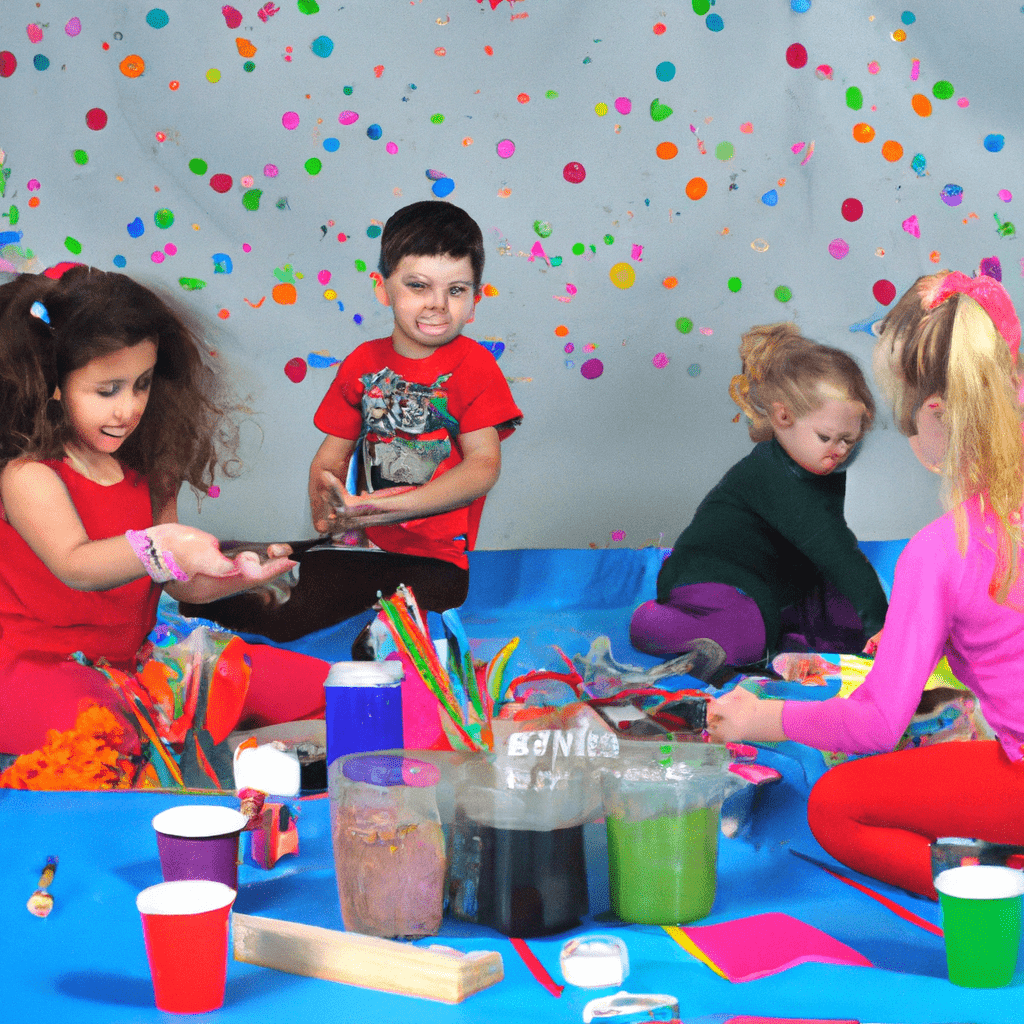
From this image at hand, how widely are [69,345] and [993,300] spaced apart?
0.95 m

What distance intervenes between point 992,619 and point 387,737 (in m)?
0.48

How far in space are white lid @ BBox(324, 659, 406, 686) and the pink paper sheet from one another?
0.30m

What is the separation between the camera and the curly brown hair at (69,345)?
130cm

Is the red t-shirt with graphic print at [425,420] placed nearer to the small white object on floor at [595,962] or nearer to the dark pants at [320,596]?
the dark pants at [320,596]

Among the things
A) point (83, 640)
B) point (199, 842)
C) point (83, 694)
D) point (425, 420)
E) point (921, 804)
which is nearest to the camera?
point (199, 842)

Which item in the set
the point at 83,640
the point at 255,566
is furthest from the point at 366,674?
the point at 83,640

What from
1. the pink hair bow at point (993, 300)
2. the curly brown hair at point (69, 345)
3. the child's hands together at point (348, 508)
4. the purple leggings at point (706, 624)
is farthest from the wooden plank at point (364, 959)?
the child's hands together at point (348, 508)

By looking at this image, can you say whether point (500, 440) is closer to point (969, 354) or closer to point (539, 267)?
point (539, 267)

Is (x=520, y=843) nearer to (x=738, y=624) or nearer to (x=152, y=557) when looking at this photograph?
(x=152, y=557)

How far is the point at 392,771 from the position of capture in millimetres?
794

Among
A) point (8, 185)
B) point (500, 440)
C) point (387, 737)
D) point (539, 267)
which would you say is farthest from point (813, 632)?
point (8, 185)

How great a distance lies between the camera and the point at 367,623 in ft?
5.81

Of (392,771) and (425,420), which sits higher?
(425,420)

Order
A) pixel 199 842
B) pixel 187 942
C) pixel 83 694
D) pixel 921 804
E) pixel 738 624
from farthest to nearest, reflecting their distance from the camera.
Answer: pixel 738 624 → pixel 83 694 → pixel 921 804 → pixel 199 842 → pixel 187 942
